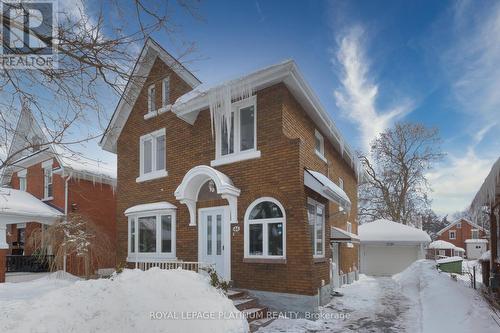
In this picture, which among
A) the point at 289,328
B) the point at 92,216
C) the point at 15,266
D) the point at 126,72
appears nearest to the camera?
the point at 126,72

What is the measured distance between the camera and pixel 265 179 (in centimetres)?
916

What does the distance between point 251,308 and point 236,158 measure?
153 inches

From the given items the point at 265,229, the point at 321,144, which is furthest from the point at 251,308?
A: the point at 321,144

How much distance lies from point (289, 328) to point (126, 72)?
6.13 metres

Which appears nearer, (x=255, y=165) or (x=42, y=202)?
(x=255, y=165)

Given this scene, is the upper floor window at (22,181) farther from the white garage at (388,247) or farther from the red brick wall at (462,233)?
the red brick wall at (462,233)

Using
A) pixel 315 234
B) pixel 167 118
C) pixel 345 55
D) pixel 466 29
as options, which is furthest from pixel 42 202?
pixel 466 29

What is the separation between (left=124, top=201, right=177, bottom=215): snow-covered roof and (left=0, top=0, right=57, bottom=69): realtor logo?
7.38 m

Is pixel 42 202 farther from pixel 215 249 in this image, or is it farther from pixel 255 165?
pixel 255 165

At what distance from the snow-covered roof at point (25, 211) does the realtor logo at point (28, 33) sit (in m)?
11.5

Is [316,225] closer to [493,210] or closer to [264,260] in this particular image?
[264,260]

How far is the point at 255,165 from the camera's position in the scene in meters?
9.38

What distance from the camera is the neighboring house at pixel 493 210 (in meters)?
8.50

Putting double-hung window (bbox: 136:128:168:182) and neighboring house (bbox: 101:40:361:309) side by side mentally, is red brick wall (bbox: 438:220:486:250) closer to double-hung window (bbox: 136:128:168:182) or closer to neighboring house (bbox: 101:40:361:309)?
neighboring house (bbox: 101:40:361:309)
